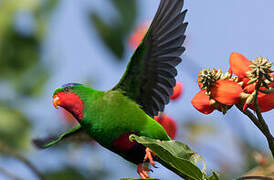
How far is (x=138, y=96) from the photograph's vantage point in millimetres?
2340

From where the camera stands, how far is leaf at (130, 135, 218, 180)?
164cm

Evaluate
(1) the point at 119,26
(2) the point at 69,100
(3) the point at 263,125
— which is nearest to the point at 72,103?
(2) the point at 69,100

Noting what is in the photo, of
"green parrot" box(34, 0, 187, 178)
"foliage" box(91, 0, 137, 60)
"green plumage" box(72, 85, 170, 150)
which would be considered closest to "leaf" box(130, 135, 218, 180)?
"green parrot" box(34, 0, 187, 178)

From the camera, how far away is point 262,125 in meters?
1.66

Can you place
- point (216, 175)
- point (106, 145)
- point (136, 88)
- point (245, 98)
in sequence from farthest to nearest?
point (136, 88), point (106, 145), point (245, 98), point (216, 175)

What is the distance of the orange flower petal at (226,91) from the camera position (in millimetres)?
1773

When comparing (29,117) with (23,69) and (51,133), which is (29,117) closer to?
(23,69)

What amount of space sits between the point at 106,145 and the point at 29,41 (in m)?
2.16

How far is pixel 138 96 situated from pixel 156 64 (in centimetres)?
16

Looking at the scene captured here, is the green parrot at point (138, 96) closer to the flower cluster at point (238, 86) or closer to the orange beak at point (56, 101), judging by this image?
the orange beak at point (56, 101)

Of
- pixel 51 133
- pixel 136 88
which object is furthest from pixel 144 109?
pixel 51 133

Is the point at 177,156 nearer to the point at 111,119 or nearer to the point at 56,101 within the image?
the point at 111,119

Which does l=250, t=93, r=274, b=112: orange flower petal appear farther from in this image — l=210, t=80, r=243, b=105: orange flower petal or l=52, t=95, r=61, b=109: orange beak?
l=52, t=95, r=61, b=109: orange beak

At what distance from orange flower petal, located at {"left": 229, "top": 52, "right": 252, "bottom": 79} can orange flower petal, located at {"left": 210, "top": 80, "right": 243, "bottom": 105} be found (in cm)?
4
